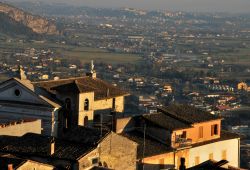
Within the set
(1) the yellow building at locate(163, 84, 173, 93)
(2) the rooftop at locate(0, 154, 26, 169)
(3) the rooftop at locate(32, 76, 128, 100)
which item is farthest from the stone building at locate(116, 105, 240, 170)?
(1) the yellow building at locate(163, 84, 173, 93)

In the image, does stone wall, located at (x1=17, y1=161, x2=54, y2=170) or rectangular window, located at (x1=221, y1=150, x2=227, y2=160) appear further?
rectangular window, located at (x1=221, y1=150, x2=227, y2=160)

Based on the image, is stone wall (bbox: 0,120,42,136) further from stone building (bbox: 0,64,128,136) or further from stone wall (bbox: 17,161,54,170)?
stone wall (bbox: 17,161,54,170)

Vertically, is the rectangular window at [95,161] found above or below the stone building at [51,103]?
below

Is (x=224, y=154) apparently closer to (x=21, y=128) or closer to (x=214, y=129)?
(x=214, y=129)

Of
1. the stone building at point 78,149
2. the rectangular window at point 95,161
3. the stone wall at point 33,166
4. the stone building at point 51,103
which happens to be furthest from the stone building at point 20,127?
the stone wall at point 33,166

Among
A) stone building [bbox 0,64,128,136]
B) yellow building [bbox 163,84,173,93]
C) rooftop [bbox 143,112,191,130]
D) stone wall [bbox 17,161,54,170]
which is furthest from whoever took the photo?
yellow building [bbox 163,84,173,93]

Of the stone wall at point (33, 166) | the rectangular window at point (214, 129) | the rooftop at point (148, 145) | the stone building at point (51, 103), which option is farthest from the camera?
the rectangular window at point (214, 129)

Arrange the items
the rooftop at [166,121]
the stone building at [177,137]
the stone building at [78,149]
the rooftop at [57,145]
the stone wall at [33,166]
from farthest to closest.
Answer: the rooftop at [166,121] < the stone building at [177,137] < the rooftop at [57,145] < the stone building at [78,149] < the stone wall at [33,166]

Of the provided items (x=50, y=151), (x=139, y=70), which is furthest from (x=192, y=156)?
(x=139, y=70)

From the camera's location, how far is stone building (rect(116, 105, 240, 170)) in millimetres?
36031

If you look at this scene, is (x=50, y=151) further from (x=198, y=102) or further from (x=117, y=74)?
(x=117, y=74)

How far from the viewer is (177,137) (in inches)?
1479

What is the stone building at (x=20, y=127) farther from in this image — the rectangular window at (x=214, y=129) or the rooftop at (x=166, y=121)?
the rectangular window at (x=214, y=129)

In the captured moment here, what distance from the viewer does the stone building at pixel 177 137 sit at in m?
36.0
